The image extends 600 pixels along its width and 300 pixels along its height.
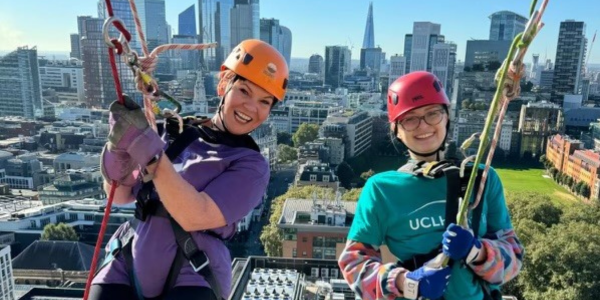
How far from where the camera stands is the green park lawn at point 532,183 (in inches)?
1319

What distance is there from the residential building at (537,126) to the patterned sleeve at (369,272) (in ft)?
158

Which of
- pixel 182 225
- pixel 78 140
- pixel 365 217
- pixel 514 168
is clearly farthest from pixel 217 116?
pixel 78 140

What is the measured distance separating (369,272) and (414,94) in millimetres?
865

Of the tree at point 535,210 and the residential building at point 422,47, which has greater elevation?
the residential building at point 422,47

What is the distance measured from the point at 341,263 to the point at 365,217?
0.23 m

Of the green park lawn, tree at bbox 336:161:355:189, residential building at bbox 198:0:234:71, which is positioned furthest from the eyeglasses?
residential building at bbox 198:0:234:71

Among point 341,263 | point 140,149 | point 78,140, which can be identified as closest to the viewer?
point 140,149

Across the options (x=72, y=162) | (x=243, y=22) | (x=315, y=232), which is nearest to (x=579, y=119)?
(x=315, y=232)

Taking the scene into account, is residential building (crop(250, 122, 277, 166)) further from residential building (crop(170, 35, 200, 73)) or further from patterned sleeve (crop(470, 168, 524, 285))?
residential building (crop(170, 35, 200, 73))

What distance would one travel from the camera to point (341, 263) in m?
2.09

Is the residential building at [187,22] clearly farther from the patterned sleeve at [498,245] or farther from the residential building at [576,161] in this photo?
the patterned sleeve at [498,245]

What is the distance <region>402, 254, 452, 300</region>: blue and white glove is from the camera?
1.81 meters

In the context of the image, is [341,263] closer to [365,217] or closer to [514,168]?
[365,217]

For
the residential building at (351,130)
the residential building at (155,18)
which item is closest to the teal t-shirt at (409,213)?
the residential building at (351,130)
